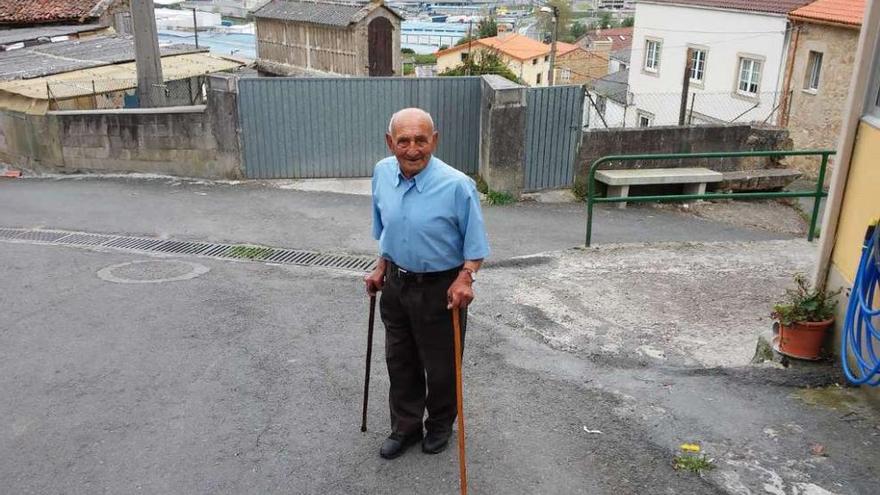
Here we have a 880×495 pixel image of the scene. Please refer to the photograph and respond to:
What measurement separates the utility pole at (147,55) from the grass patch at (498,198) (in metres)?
6.88

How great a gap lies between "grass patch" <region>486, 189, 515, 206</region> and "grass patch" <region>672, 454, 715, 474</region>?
265 inches

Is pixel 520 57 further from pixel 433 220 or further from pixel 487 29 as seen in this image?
pixel 433 220

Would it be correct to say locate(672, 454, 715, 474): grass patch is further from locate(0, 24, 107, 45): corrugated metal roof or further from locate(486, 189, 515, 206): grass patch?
locate(0, 24, 107, 45): corrugated metal roof

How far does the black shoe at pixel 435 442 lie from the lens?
389 cm

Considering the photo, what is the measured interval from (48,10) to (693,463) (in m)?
27.0

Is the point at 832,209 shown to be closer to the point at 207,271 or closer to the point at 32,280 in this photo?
the point at 207,271

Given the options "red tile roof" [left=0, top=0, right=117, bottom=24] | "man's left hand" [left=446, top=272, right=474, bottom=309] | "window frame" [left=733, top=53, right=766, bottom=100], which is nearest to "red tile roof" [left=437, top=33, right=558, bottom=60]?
"window frame" [left=733, top=53, right=766, bottom=100]

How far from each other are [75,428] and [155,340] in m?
1.31

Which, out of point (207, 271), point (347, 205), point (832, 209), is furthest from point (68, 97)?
point (832, 209)

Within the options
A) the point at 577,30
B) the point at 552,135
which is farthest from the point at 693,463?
the point at 577,30

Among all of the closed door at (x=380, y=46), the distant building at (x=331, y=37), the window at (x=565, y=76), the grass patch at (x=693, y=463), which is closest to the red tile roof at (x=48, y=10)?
the distant building at (x=331, y=37)

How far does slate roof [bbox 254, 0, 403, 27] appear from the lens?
25.9 metres

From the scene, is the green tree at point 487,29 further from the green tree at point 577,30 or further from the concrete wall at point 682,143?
the concrete wall at point 682,143

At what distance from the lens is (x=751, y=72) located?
24953 millimetres
